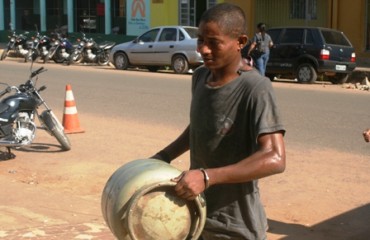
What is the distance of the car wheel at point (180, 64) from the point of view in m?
22.8

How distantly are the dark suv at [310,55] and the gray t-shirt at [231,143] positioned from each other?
17235 mm

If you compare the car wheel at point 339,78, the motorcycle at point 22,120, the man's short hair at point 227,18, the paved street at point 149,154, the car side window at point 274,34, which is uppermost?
the man's short hair at point 227,18

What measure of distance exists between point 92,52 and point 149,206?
25521 mm

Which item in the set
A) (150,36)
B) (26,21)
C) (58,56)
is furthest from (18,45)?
(26,21)

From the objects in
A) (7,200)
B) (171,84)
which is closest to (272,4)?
(171,84)

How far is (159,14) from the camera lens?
106 feet

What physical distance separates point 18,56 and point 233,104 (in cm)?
3058

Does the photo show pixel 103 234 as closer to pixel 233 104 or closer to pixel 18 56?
pixel 233 104

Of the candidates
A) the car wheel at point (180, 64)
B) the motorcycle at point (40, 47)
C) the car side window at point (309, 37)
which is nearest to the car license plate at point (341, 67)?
the car side window at point (309, 37)

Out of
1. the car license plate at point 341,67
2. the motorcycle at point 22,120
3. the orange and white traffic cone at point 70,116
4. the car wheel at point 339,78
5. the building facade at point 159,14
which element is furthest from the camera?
the building facade at point 159,14

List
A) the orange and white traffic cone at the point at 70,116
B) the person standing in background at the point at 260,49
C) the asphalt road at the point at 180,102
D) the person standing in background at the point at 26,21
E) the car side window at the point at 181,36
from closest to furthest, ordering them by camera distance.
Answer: the asphalt road at the point at 180,102, the orange and white traffic cone at the point at 70,116, the person standing in background at the point at 260,49, the car side window at the point at 181,36, the person standing in background at the point at 26,21

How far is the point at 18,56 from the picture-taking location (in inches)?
1270

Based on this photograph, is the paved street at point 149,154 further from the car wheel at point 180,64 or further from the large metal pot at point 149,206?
the car wheel at point 180,64

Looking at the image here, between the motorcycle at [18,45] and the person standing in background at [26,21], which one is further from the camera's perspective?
the person standing in background at [26,21]
